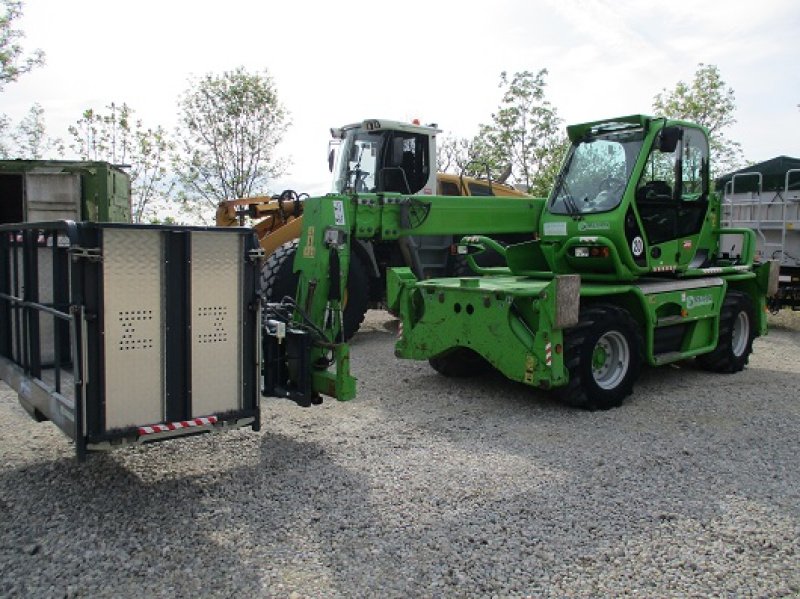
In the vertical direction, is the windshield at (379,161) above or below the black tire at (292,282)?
above

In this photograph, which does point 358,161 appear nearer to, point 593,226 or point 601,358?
point 593,226

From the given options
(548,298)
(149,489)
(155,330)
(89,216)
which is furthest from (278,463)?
(89,216)

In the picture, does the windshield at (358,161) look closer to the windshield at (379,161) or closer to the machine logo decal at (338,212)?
the windshield at (379,161)

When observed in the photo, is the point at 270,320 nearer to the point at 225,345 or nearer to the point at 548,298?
the point at 225,345

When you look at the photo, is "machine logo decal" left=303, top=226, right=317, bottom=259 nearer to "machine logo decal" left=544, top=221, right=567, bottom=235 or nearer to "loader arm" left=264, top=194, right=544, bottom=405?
"loader arm" left=264, top=194, right=544, bottom=405

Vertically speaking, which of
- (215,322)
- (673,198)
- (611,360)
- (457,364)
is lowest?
(457,364)

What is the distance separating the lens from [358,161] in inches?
406

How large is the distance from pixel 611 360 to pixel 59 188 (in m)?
9.15

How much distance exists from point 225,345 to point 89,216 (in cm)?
865

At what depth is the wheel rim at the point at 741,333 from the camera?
28.3ft

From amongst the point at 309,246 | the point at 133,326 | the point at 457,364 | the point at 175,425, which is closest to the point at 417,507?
the point at 175,425

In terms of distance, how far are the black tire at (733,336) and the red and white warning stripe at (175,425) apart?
6115mm

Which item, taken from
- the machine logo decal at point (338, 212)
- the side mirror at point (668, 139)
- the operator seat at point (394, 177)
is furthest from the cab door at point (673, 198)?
the operator seat at point (394, 177)

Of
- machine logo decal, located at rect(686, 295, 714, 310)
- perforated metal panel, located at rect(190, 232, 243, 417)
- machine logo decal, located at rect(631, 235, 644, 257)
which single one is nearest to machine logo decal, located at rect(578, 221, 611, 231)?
machine logo decal, located at rect(631, 235, 644, 257)
